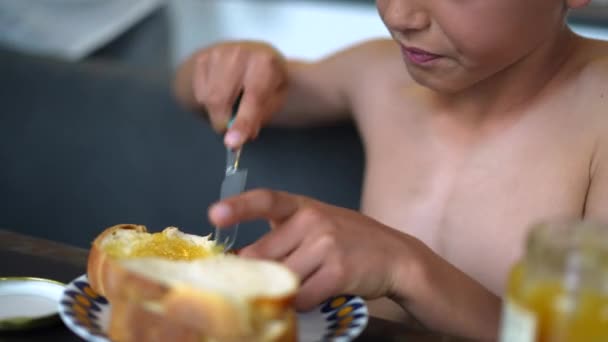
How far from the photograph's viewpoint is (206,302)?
0.68m

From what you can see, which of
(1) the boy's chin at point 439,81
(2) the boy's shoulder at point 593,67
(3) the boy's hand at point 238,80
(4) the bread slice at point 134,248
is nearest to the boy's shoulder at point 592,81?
(2) the boy's shoulder at point 593,67

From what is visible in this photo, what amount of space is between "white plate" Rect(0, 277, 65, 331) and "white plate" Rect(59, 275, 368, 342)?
41mm

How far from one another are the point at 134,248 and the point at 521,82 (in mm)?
562

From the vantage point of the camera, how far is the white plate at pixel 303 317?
2.43 feet

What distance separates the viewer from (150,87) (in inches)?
60.7

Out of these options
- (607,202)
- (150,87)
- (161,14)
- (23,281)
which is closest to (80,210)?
(150,87)

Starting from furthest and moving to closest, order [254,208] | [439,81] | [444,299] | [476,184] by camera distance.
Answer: [476,184], [439,81], [444,299], [254,208]

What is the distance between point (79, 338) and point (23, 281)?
126 mm

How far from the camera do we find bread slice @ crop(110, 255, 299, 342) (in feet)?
2.22

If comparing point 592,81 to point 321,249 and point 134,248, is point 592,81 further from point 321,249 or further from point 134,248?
point 134,248

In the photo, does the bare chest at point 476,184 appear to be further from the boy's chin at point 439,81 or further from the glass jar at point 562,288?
the glass jar at point 562,288

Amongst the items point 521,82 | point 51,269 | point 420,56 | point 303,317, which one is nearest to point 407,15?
point 420,56

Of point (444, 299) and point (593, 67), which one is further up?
point (593, 67)

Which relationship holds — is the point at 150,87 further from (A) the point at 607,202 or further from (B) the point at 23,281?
(A) the point at 607,202
